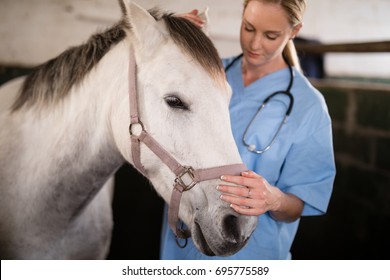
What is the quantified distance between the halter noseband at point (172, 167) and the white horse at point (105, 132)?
14 mm

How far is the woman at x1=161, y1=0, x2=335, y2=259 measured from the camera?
93 cm

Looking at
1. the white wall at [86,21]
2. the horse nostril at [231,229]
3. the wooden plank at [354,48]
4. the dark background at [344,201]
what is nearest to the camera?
the horse nostril at [231,229]

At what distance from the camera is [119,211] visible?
194 centimetres

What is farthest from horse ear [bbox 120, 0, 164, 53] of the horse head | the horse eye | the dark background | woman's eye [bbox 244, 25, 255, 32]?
the dark background

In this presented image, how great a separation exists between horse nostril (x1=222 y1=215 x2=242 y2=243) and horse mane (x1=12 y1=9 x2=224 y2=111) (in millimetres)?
Result: 334

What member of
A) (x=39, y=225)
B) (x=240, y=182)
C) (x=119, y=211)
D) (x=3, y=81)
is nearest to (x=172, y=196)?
(x=240, y=182)

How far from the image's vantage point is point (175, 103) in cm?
76

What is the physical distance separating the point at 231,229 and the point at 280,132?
389mm

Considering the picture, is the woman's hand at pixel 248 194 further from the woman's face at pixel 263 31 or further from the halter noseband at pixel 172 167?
the woman's face at pixel 263 31

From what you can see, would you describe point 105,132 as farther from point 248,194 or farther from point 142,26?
point 248,194

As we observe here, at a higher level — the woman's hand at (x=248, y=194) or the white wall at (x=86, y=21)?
the white wall at (x=86, y=21)

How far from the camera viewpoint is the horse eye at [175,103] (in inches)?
29.6

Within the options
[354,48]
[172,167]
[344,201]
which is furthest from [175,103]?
[344,201]

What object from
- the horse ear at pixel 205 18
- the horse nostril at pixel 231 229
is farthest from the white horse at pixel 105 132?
the horse ear at pixel 205 18
